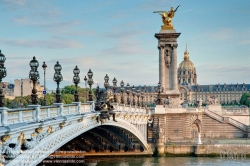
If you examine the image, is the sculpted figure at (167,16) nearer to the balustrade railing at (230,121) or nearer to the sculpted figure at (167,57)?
the sculpted figure at (167,57)

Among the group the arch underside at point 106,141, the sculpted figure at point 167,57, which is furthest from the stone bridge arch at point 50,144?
the sculpted figure at point 167,57

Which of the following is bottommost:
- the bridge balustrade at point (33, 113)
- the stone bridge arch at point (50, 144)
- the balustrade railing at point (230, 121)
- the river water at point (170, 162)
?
the river water at point (170, 162)

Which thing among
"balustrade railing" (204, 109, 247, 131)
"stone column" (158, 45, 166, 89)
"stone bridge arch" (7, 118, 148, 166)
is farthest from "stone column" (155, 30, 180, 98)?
"stone bridge arch" (7, 118, 148, 166)

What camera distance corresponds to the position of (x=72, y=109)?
91.1 feet

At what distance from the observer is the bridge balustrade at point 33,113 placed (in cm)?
1805

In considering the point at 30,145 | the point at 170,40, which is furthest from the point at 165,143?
the point at 30,145

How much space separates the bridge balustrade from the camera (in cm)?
1805

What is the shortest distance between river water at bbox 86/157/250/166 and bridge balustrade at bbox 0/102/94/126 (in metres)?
25.1

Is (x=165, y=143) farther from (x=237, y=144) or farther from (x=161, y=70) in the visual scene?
(x=161, y=70)

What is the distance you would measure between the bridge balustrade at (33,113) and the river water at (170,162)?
25106mm

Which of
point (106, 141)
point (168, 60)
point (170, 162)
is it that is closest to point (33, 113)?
point (106, 141)

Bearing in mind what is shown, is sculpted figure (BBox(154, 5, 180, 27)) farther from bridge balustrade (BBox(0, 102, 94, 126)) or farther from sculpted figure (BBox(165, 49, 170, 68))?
bridge balustrade (BBox(0, 102, 94, 126))

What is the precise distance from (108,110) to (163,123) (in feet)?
112

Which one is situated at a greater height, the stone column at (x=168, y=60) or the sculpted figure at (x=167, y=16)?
the sculpted figure at (x=167, y=16)
